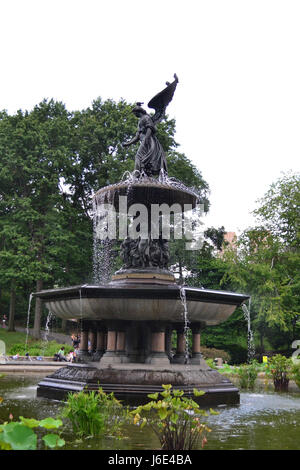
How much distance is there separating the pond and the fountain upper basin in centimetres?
177

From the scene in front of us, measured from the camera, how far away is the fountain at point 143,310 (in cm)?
885

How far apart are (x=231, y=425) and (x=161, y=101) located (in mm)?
8170

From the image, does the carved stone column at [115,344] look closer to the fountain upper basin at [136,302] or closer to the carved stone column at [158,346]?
the fountain upper basin at [136,302]

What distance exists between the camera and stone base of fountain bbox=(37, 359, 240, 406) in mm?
8422

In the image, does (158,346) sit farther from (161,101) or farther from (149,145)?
(161,101)

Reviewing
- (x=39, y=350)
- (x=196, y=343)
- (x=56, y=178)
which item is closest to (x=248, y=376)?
(x=196, y=343)

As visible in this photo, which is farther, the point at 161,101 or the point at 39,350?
the point at 39,350

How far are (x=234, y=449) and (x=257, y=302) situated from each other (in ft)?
82.4

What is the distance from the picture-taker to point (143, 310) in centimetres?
916

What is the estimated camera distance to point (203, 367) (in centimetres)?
1021

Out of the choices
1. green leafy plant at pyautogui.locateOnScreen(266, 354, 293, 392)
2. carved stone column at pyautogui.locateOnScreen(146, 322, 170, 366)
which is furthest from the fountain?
green leafy plant at pyautogui.locateOnScreen(266, 354, 293, 392)

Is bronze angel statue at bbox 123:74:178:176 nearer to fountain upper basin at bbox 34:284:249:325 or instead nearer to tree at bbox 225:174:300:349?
fountain upper basin at bbox 34:284:249:325

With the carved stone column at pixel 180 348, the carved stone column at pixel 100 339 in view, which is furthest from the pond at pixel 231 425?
the carved stone column at pixel 100 339
